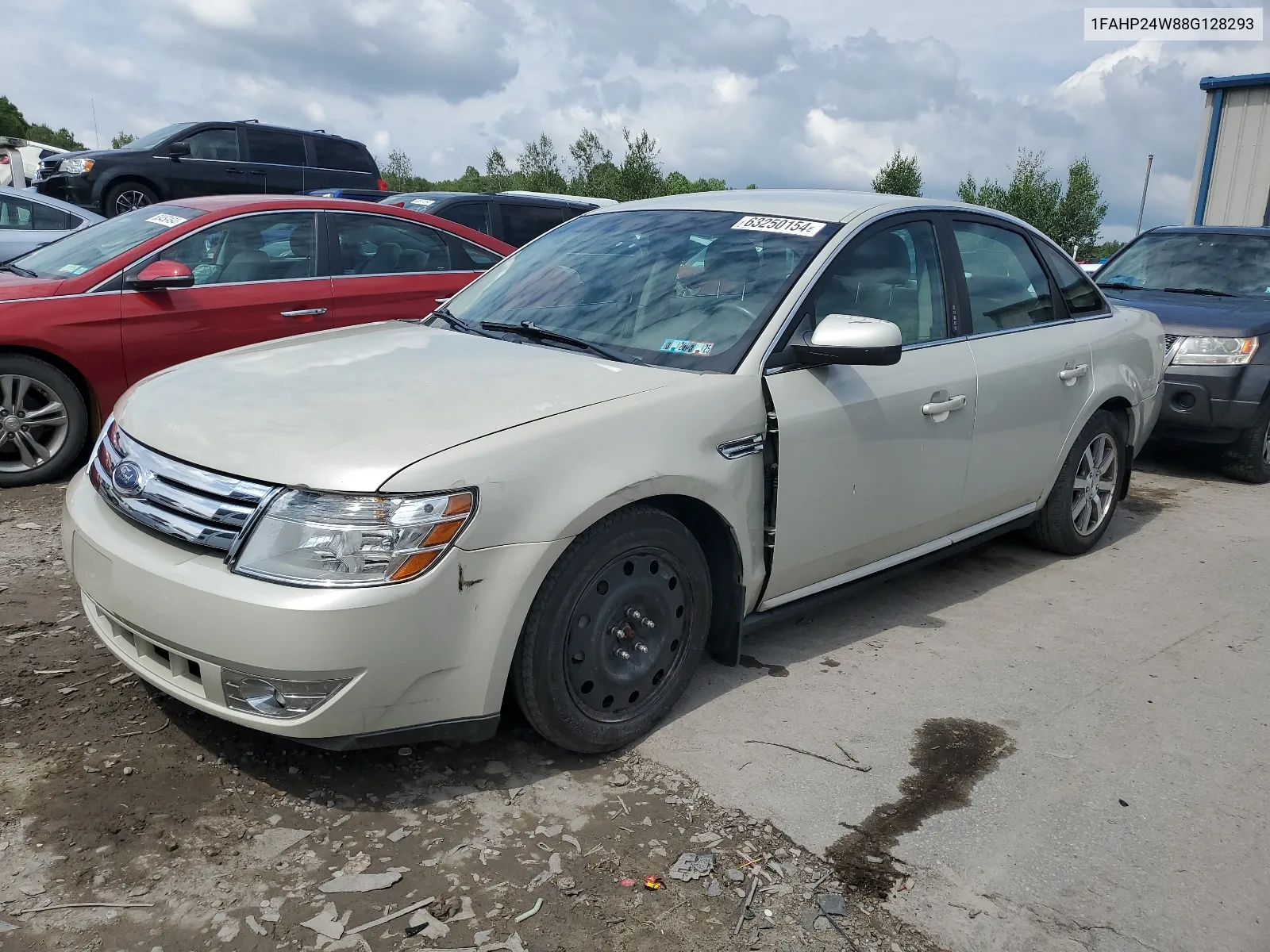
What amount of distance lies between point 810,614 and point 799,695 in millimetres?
762

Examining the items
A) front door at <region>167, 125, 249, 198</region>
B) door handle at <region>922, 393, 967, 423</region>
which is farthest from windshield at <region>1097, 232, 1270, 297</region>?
front door at <region>167, 125, 249, 198</region>

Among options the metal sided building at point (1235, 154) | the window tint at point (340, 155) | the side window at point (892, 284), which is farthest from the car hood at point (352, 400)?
the metal sided building at point (1235, 154)

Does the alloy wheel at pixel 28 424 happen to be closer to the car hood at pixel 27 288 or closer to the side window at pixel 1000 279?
the car hood at pixel 27 288

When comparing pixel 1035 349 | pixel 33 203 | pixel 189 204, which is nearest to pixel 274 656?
pixel 1035 349

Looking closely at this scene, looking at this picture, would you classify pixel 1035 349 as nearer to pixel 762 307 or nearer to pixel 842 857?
pixel 762 307

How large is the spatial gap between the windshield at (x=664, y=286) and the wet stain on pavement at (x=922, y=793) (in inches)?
53.5

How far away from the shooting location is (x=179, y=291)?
19.3 feet

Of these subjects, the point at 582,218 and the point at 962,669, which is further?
the point at 582,218

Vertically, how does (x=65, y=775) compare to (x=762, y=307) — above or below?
below

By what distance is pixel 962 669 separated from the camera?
155 inches

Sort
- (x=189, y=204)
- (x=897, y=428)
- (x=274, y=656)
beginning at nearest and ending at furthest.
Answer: (x=274, y=656) < (x=897, y=428) < (x=189, y=204)

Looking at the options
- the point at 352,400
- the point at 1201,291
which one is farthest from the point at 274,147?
the point at 352,400

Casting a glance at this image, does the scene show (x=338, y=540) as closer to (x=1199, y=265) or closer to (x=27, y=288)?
(x=27, y=288)

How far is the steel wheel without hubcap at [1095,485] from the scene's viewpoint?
511cm
